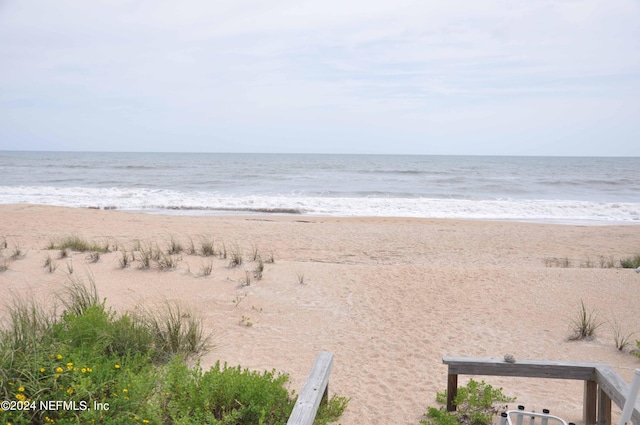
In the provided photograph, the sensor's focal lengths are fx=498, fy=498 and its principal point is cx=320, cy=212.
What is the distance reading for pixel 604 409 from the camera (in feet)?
13.4

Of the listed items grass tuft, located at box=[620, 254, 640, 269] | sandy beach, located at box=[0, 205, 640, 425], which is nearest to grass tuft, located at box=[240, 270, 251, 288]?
sandy beach, located at box=[0, 205, 640, 425]

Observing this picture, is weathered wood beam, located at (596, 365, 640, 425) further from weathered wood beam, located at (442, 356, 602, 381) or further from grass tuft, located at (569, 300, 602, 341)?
grass tuft, located at (569, 300, 602, 341)

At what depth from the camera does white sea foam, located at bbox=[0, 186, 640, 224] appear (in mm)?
21719

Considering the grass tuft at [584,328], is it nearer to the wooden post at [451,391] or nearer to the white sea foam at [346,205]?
the wooden post at [451,391]

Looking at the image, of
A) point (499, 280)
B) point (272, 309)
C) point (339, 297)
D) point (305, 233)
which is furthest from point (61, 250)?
point (499, 280)

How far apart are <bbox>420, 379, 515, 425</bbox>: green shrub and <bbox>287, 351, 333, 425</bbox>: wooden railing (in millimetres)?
920

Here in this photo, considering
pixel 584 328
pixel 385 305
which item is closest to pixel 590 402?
pixel 584 328

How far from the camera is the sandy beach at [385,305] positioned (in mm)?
5215

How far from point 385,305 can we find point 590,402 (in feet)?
12.2

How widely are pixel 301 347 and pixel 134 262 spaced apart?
4530 mm

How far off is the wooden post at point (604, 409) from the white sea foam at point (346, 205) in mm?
17223

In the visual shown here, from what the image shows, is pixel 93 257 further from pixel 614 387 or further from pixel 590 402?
pixel 614 387

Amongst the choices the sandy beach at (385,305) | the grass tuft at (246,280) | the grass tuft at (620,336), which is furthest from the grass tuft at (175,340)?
the grass tuft at (620,336)

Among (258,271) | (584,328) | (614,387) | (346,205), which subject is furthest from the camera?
(346,205)
